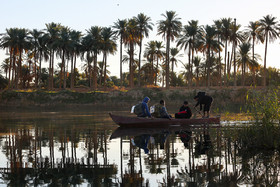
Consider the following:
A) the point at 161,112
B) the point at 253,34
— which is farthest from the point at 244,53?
the point at 161,112

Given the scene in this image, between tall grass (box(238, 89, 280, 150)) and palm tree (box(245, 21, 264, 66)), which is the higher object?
palm tree (box(245, 21, 264, 66))

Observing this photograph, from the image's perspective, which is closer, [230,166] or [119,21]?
[230,166]

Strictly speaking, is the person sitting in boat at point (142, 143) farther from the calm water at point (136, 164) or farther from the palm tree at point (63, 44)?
the palm tree at point (63, 44)

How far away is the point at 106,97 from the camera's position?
2630 inches

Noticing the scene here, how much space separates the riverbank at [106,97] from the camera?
6444 centimetres

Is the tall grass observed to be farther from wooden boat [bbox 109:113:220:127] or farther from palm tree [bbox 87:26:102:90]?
palm tree [bbox 87:26:102:90]

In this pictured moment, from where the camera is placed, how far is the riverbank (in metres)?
64.4

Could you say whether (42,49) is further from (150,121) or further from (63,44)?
(150,121)

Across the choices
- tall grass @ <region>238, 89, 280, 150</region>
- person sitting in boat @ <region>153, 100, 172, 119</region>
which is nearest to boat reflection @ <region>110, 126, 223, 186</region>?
tall grass @ <region>238, 89, 280, 150</region>

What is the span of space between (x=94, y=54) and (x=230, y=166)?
229ft

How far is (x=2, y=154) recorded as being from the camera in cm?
1173

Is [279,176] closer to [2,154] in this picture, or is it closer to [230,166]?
[230,166]

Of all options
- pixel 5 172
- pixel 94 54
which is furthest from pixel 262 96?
pixel 94 54

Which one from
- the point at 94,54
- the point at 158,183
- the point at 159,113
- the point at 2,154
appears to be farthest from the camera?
the point at 94,54
